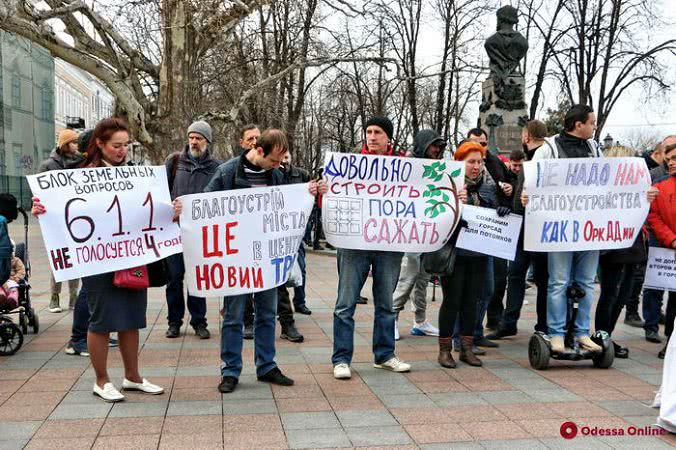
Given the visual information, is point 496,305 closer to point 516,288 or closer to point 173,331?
point 516,288

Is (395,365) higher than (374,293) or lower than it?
lower

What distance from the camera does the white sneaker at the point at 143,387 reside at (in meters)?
4.84

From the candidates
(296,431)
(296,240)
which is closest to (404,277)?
(296,240)

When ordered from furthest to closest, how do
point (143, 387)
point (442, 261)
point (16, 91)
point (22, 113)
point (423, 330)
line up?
point (22, 113)
point (16, 91)
point (423, 330)
point (442, 261)
point (143, 387)

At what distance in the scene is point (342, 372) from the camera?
5305 millimetres

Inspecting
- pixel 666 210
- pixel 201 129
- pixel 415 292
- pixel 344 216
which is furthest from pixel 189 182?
pixel 666 210

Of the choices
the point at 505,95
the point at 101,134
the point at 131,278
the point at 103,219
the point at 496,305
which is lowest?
the point at 496,305

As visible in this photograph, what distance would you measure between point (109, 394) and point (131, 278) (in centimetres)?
81

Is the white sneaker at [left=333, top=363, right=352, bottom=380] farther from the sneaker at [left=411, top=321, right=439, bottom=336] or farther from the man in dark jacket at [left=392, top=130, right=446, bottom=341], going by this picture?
the sneaker at [left=411, top=321, right=439, bottom=336]

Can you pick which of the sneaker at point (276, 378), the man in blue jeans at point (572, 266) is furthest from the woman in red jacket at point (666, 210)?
the sneaker at point (276, 378)

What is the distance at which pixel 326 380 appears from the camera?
531cm

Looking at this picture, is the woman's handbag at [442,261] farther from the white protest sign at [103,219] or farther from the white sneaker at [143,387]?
the white sneaker at [143,387]

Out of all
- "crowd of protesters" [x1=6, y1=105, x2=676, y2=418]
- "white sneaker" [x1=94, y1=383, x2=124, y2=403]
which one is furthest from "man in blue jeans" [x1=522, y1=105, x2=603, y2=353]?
"white sneaker" [x1=94, y1=383, x2=124, y2=403]

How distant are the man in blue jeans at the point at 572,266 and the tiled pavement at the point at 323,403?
319mm
